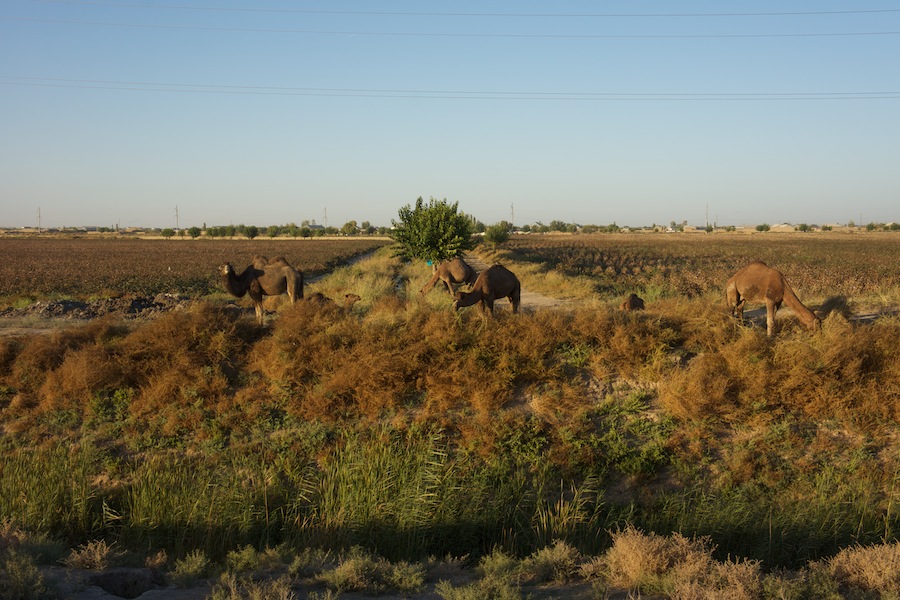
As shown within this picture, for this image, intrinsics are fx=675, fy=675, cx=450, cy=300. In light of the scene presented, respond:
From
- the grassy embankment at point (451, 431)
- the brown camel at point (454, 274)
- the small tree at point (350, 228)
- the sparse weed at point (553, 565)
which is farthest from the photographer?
the small tree at point (350, 228)

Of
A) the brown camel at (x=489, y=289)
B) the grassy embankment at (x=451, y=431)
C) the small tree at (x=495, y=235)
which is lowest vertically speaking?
the grassy embankment at (x=451, y=431)

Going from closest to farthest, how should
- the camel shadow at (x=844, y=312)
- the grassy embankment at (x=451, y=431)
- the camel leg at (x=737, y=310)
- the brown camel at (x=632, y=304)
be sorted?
1. the grassy embankment at (x=451, y=431)
2. the camel leg at (x=737, y=310)
3. the camel shadow at (x=844, y=312)
4. the brown camel at (x=632, y=304)

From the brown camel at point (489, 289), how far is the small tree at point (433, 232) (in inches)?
683

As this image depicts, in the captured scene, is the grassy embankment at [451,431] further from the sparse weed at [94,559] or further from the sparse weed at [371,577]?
the sparse weed at [371,577]

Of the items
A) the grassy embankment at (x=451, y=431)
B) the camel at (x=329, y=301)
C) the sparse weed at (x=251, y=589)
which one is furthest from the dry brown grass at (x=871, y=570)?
the camel at (x=329, y=301)

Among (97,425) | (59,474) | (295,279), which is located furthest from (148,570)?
(295,279)

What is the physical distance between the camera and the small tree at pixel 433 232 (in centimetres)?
3369

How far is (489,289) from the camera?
15797mm

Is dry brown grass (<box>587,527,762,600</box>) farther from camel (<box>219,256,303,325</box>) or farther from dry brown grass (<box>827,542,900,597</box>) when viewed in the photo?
camel (<box>219,256,303,325</box>)

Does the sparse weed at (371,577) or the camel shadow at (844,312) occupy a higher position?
the camel shadow at (844,312)

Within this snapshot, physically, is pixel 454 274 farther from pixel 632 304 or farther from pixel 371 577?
pixel 371 577

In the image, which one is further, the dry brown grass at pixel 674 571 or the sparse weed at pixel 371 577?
the sparse weed at pixel 371 577

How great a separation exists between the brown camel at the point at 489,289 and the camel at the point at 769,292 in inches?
200

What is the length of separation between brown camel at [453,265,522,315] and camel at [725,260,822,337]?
16.7 feet
